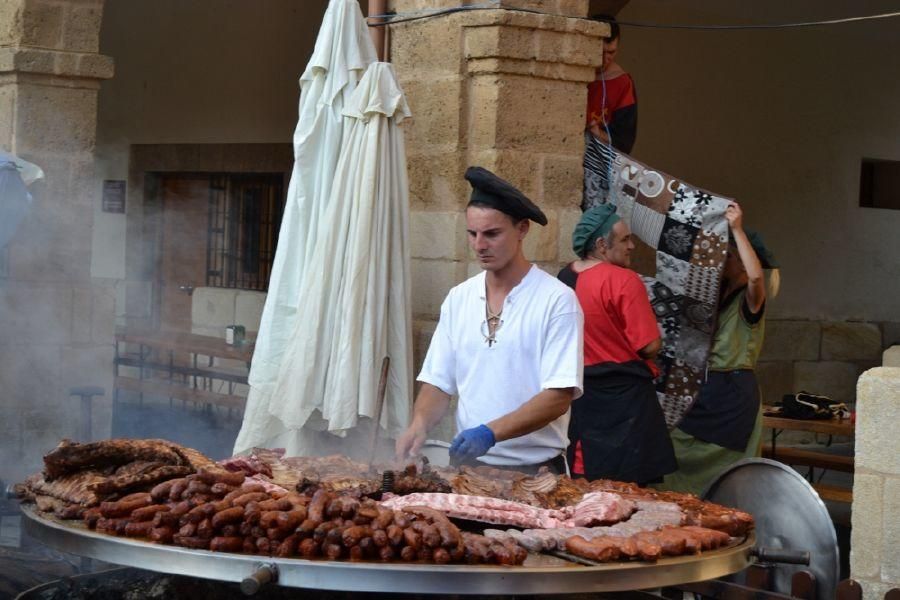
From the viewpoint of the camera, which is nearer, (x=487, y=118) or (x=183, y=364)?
(x=487, y=118)

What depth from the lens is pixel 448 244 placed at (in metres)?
6.94

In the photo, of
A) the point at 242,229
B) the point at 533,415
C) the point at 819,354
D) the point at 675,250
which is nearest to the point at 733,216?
the point at 675,250

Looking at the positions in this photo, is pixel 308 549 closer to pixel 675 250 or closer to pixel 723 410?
pixel 675 250

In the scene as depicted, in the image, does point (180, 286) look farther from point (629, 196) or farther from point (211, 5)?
point (629, 196)

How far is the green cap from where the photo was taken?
256 inches

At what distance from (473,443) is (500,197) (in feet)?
2.64

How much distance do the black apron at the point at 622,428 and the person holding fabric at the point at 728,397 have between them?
879 millimetres

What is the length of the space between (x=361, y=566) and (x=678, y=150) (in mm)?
7719

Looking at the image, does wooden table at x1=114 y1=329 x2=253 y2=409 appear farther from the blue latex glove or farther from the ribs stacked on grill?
the ribs stacked on grill

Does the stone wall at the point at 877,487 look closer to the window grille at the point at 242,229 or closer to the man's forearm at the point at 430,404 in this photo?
the man's forearm at the point at 430,404

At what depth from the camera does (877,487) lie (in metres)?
5.48

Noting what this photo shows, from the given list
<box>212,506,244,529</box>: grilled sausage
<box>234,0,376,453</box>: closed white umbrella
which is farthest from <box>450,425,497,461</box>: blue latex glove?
<box>234,0,376,453</box>: closed white umbrella

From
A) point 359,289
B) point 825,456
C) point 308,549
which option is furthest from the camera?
point 825,456

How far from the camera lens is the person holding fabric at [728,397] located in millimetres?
7234
